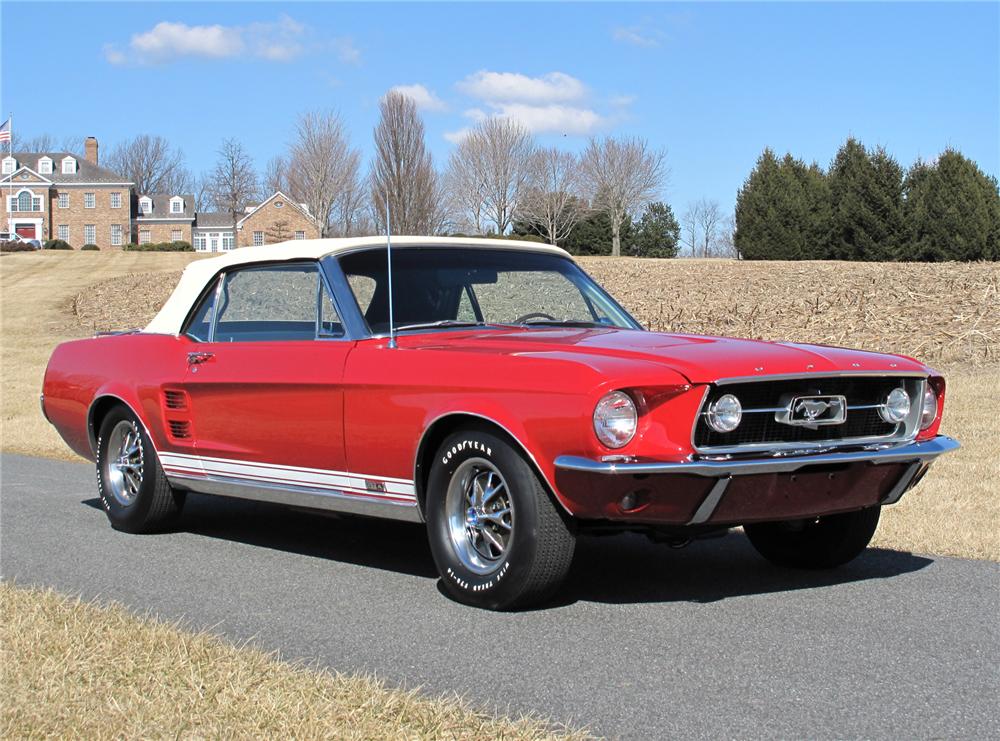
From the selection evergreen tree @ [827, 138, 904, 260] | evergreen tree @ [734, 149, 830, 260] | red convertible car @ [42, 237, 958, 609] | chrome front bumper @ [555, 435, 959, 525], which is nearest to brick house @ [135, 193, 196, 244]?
evergreen tree @ [734, 149, 830, 260]

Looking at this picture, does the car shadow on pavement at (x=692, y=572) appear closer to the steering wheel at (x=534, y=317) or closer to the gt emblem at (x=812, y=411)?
the gt emblem at (x=812, y=411)

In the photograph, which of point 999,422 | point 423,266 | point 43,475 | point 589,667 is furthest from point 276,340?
point 999,422

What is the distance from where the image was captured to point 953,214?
157 feet

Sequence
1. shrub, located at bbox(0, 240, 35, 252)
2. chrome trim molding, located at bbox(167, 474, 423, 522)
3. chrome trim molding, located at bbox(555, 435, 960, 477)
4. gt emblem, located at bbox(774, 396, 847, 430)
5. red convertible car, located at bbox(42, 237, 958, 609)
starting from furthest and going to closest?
shrub, located at bbox(0, 240, 35, 252) → chrome trim molding, located at bbox(167, 474, 423, 522) → gt emblem, located at bbox(774, 396, 847, 430) → red convertible car, located at bbox(42, 237, 958, 609) → chrome trim molding, located at bbox(555, 435, 960, 477)

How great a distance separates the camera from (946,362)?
53.1ft

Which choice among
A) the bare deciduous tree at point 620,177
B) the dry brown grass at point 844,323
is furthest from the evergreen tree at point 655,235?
the dry brown grass at point 844,323

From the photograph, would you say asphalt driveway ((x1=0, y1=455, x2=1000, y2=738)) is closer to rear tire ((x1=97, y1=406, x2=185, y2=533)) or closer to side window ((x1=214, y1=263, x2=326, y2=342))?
rear tire ((x1=97, y1=406, x2=185, y2=533))

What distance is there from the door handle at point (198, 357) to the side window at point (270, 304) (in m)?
0.17

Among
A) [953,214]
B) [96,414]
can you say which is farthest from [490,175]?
[96,414]

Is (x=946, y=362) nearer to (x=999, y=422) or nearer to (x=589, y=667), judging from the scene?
(x=999, y=422)

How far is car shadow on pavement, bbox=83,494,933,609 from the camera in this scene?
5621 millimetres

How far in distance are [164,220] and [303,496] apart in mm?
97829

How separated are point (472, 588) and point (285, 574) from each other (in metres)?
1.24

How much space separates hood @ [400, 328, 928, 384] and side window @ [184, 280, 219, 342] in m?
1.74
